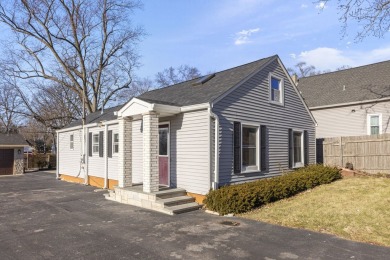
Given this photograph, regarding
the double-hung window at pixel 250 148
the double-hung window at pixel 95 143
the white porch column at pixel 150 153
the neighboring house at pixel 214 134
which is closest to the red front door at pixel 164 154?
the neighboring house at pixel 214 134

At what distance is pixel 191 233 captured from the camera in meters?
7.08

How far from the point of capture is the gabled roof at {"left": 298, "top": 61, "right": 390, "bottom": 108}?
17.9 metres

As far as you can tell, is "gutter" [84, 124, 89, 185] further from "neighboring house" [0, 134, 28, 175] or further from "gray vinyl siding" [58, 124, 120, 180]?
"neighboring house" [0, 134, 28, 175]

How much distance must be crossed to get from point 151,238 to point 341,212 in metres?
5.31

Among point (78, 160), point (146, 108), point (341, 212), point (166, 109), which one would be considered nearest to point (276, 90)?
point (166, 109)

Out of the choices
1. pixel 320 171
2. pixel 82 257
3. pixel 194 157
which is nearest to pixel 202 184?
pixel 194 157

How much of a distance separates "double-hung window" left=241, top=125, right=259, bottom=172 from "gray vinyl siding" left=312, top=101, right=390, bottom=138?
932cm

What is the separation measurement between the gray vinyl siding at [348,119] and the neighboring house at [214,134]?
4.20 meters

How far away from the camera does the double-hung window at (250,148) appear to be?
442 inches

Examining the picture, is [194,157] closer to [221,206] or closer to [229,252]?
[221,206]

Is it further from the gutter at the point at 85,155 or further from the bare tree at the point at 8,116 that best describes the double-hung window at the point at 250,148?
the bare tree at the point at 8,116

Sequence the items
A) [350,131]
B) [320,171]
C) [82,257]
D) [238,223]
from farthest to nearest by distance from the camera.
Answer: [350,131] < [320,171] < [238,223] < [82,257]

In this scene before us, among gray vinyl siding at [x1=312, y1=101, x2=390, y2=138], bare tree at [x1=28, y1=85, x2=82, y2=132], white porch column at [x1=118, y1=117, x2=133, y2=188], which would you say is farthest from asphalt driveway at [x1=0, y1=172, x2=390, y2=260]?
bare tree at [x1=28, y1=85, x2=82, y2=132]

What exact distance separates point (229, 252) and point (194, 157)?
4700mm
